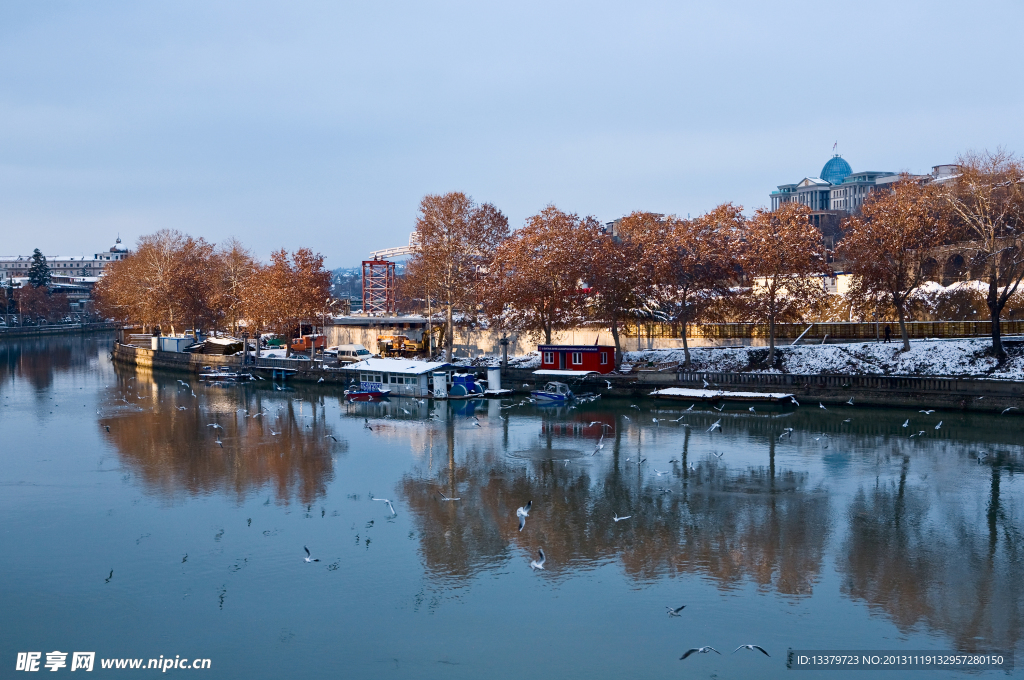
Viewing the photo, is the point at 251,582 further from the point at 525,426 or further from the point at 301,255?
the point at 301,255

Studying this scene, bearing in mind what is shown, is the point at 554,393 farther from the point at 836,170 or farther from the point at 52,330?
the point at 836,170

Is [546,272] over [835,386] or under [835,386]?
over

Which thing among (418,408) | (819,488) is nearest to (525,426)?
(418,408)

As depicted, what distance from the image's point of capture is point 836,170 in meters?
191

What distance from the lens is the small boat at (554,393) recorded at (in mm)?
54438

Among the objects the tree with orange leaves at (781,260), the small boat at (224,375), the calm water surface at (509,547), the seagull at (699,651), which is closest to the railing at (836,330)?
the tree with orange leaves at (781,260)

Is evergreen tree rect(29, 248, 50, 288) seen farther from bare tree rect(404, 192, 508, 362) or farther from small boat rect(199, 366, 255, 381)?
bare tree rect(404, 192, 508, 362)

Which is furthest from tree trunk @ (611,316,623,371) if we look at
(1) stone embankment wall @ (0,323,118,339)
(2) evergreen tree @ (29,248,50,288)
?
(2) evergreen tree @ (29,248,50,288)

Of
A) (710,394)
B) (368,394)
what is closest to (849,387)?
(710,394)

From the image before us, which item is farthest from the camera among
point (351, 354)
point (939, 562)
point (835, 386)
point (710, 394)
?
point (351, 354)

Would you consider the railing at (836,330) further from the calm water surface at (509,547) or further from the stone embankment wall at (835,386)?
the calm water surface at (509,547)

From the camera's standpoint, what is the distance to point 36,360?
92.4m

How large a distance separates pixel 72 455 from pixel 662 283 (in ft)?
126

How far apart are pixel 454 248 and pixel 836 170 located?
490 feet
